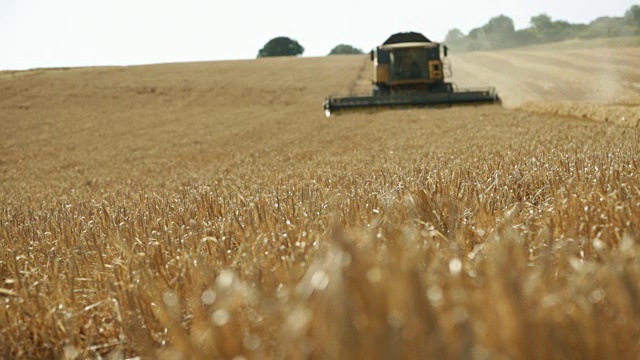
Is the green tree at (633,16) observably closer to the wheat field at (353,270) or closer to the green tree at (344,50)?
the green tree at (344,50)

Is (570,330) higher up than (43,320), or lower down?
higher up

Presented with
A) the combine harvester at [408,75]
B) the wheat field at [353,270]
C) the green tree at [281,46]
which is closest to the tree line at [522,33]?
the green tree at [281,46]

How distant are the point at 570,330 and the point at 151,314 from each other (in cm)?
135

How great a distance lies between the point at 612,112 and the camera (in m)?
14.5

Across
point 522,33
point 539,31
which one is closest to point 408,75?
point 522,33

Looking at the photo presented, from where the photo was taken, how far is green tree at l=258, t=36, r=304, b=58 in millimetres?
89250

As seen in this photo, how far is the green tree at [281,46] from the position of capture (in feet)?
293

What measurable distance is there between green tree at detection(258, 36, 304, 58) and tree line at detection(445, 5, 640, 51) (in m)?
20.8

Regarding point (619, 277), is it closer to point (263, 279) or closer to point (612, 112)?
point (263, 279)

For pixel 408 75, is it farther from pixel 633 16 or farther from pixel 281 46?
pixel 281 46

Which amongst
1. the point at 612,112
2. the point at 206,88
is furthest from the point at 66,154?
the point at 206,88

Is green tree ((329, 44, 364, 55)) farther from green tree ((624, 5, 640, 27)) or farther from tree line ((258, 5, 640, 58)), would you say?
green tree ((624, 5, 640, 27))

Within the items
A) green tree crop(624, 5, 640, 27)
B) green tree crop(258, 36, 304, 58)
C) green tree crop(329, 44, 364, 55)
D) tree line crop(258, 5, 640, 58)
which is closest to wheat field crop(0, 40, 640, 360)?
tree line crop(258, 5, 640, 58)

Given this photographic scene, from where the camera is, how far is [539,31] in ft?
329
